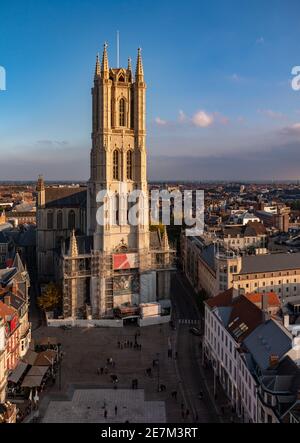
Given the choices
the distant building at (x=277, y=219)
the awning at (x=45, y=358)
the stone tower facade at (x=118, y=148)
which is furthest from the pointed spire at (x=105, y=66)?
the distant building at (x=277, y=219)

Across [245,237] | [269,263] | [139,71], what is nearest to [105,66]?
[139,71]

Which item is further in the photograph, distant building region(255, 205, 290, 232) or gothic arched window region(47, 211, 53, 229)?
distant building region(255, 205, 290, 232)

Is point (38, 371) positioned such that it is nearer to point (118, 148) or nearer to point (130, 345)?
point (130, 345)

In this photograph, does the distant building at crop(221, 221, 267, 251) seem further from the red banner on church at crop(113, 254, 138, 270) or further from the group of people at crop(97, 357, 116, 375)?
the group of people at crop(97, 357, 116, 375)

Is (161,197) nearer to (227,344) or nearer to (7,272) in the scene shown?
(7,272)

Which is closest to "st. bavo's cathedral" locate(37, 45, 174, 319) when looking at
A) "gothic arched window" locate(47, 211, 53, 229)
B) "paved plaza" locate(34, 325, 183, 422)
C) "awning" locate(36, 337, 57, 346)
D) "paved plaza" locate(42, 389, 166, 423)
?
"paved plaza" locate(34, 325, 183, 422)
